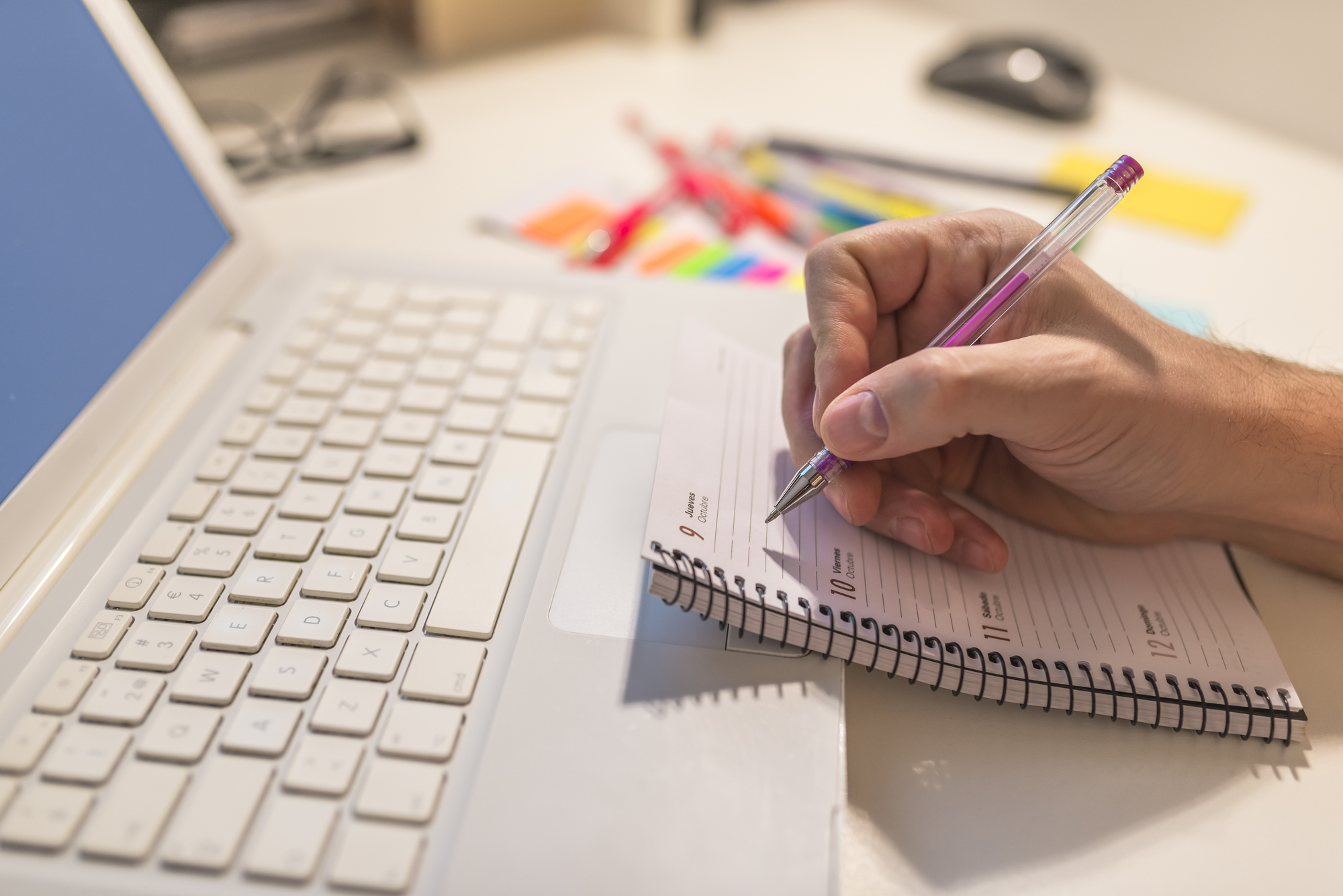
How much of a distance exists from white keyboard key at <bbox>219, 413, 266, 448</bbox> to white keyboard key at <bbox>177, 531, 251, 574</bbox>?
0.27 ft

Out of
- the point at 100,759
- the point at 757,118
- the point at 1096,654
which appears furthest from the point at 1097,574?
the point at 757,118

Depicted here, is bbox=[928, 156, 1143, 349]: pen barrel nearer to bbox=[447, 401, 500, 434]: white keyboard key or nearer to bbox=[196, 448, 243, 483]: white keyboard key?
bbox=[447, 401, 500, 434]: white keyboard key

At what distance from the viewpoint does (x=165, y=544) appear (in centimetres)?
47

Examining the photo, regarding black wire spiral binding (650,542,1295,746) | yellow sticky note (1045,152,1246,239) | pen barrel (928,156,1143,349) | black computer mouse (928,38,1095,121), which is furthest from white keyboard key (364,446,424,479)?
black computer mouse (928,38,1095,121)

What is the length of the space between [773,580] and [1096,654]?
0.57ft

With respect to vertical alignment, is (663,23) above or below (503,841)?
above

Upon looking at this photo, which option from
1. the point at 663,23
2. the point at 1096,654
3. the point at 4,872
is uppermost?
the point at 663,23

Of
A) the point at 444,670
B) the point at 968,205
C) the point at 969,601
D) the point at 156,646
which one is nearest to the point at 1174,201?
the point at 968,205

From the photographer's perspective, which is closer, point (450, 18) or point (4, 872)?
point (4, 872)

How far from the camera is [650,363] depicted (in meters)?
0.60

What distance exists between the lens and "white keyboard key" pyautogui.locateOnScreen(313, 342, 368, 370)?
0.60m

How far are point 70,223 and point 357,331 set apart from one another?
0.18 m

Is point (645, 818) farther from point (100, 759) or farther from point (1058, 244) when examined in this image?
point (1058, 244)

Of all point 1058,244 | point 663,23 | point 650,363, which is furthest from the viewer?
point 663,23
